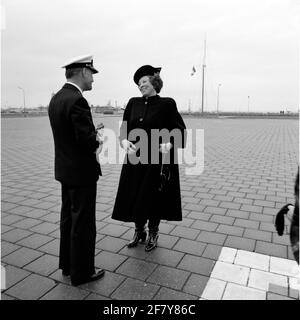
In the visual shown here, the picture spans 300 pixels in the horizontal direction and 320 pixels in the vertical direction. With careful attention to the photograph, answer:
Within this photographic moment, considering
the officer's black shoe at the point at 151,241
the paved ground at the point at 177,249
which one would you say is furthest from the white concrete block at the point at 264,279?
the officer's black shoe at the point at 151,241

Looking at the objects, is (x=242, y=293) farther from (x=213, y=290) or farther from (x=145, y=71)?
(x=145, y=71)

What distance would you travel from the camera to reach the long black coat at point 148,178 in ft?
10.1

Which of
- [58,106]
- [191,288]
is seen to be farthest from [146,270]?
[58,106]

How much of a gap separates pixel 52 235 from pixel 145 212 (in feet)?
4.06

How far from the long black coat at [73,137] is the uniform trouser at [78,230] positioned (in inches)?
4.5

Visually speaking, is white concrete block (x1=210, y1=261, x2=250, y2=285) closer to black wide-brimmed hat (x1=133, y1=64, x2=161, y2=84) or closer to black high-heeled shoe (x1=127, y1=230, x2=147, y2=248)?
black high-heeled shoe (x1=127, y1=230, x2=147, y2=248)

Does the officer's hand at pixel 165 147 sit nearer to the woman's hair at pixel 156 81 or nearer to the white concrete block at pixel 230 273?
the woman's hair at pixel 156 81

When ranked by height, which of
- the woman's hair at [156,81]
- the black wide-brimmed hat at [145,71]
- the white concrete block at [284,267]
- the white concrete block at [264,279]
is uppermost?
the black wide-brimmed hat at [145,71]

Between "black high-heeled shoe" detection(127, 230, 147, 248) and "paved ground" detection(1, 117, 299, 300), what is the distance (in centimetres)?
6

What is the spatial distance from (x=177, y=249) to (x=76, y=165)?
150 centimetres

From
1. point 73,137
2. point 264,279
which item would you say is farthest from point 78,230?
point 264,279

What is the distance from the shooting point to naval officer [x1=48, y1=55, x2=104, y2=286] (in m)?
2.31
